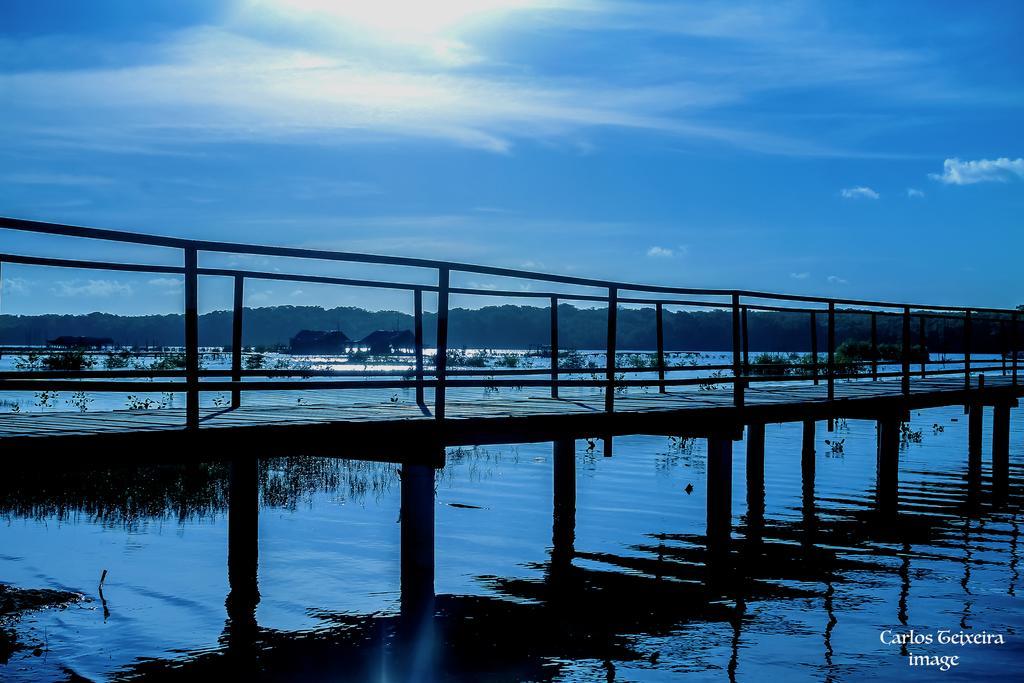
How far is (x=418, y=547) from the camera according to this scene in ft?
33.6

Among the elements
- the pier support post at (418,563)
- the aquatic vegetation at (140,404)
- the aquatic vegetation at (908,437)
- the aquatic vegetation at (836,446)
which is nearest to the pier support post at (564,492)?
the pier support post at (418,563)

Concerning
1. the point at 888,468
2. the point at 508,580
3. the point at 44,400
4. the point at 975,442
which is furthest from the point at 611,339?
the point at 44,400

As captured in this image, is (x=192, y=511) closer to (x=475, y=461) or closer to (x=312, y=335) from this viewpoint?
(x=475, y=461)

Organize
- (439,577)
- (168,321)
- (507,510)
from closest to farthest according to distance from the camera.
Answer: (439,577)
(507,510)
(168,321)

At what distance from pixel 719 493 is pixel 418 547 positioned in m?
5.71

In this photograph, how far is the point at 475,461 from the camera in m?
24.6

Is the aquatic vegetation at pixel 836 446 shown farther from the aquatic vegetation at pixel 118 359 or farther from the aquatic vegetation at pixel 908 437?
the aquatic vegetation at pixel 118 359

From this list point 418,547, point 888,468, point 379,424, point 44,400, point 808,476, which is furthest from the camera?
point 44,400

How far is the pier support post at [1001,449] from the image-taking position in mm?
21683

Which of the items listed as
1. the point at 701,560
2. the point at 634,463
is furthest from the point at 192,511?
the point at 634,463

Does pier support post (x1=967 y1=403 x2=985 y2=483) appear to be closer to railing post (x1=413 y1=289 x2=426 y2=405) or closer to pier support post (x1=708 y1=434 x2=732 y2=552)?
pier support post (x1=708 y1=434 x2=732 y2=552)

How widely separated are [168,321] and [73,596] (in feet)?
317

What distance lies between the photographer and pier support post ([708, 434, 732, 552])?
14.4 metres

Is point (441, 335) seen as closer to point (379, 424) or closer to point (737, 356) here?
point (379, 424)
